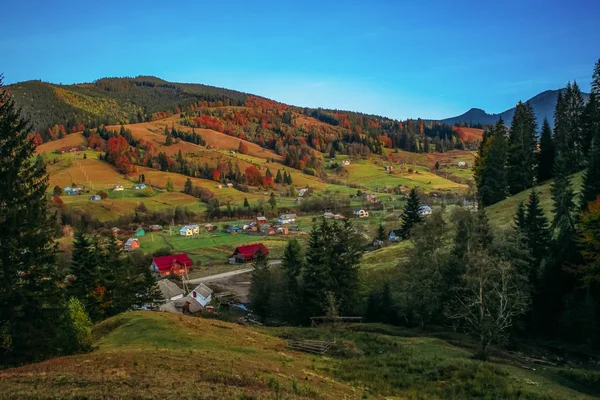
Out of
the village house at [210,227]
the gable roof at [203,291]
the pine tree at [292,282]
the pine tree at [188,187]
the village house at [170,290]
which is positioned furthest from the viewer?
the pine tree at [188,187]

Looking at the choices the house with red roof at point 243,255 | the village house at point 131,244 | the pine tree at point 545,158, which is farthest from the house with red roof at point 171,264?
the pine tree at point 545,158

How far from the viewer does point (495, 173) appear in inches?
2881

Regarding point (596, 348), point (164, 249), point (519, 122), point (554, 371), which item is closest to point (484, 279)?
point (554, 371)

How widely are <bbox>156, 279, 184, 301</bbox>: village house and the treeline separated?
62004 mm

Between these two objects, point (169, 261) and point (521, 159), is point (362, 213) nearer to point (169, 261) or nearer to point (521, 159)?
point (521, 159)

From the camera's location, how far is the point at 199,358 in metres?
21.9

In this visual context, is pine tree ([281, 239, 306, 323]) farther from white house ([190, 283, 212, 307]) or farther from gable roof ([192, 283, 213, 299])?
gable roof ([192, 283, 213, 299])

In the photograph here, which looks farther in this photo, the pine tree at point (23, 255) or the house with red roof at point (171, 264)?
the house with red roof at point (171, 264)

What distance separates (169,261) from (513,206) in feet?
255

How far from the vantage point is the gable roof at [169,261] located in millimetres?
95750

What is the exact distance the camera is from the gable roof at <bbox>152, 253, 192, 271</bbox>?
314 feet

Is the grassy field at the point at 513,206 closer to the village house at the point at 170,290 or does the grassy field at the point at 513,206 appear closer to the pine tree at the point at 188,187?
the village house at the point at 170,290

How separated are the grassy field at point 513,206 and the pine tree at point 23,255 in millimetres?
52278

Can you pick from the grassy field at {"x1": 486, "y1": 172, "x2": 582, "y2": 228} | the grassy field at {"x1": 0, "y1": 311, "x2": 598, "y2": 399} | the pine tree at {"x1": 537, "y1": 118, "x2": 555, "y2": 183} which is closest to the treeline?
the pine tree at {"x1": 537, "y1": 118, "x2": 555, "y2": 183}
